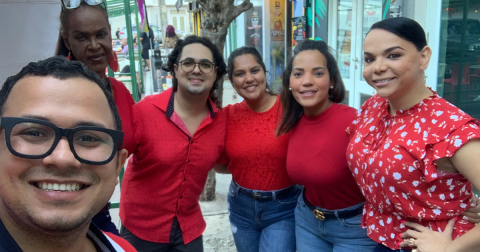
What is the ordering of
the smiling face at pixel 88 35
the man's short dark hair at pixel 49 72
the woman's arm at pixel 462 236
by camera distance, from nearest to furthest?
the man's short dark hair at pixel 49 72
the woman's arm at pixel 462 236
the smiling face at pixel 88 35

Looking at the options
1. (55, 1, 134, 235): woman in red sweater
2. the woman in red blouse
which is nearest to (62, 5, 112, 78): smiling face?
(55, 1, 134, 235): woman in red sweater

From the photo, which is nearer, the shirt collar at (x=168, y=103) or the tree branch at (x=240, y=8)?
the shirt collar at (x=168, y=103)

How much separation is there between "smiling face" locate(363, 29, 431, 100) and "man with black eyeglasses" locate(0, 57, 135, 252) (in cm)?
133

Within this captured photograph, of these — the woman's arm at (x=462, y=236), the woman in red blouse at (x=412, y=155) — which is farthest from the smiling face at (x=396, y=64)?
the woman's arm at (x=462, y=236)

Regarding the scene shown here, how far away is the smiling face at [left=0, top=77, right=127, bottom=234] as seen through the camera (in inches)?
40.6

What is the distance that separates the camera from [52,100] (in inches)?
42.8

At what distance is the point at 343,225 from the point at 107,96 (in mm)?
1650

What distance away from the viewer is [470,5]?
148 inches

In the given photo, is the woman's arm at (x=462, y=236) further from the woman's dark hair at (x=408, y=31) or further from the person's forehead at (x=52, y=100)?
the person's forehead at (x=52, y=100)

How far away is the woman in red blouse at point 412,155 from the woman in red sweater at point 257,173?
2.57 feet

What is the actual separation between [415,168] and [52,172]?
4.90ft

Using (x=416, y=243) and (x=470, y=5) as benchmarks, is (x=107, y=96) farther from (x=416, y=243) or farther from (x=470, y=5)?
(x=470, y=5)

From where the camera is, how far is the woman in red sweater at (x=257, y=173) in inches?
103

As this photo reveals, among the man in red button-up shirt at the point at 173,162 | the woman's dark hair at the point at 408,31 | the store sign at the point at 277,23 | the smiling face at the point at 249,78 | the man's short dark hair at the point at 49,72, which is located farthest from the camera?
the store sign at the point at 277,23
